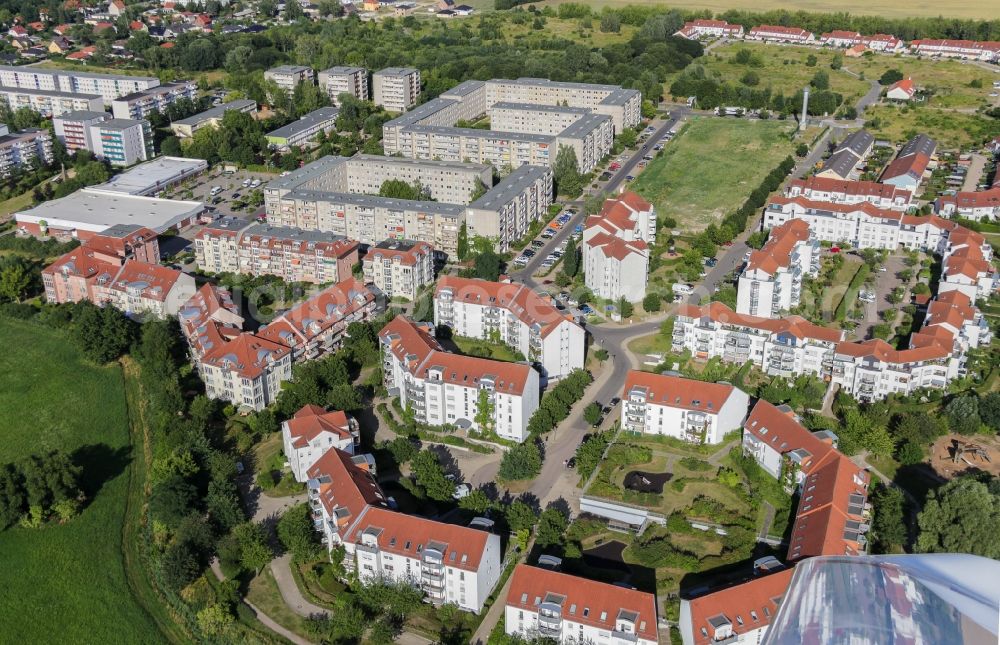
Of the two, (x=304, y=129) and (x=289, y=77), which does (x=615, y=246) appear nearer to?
(x=304, y=129)

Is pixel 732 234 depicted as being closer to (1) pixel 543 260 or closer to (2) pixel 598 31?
(1) pixel 543 260

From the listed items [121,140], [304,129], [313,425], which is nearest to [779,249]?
[313,425]

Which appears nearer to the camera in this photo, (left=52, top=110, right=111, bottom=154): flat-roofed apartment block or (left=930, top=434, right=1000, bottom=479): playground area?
(left=930, top=434, right=1000, bottom=479): playground area

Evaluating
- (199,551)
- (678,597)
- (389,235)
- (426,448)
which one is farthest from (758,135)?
(199,551)

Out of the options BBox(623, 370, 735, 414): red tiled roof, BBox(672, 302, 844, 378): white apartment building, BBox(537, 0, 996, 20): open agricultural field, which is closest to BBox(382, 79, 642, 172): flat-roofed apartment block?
BBox(672, 302, 844, 378): white apartment building

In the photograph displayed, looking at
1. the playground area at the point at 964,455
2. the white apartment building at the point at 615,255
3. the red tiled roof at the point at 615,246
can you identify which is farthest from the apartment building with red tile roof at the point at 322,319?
the playground area at the point at 964,455

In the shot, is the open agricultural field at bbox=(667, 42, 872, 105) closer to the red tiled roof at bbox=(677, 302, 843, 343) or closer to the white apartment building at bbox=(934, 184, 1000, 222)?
the white apartment building at bbox=(934, 184, 1000, 222)

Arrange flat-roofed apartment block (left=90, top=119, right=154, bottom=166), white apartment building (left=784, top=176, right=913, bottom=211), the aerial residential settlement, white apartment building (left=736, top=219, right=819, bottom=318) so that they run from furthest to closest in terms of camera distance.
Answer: flat-roofed apartment block (left=90, top=119, right=154, bottom=166), white apartment building (left=784, top=176, right=913, bottom=211), white apartment building (left=736, top=219, right=819, bottom=318), the aerial residential settlement

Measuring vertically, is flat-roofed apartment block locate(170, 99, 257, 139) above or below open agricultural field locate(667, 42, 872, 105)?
below
